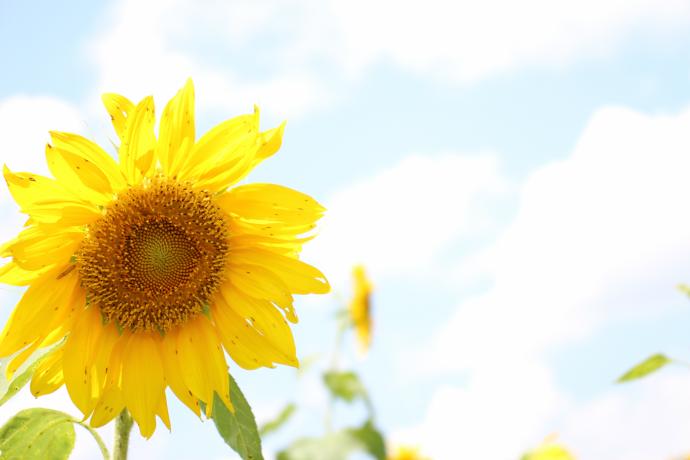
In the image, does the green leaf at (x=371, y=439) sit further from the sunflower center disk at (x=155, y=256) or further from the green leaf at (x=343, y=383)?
the sunflower center disk at (x=155, y=256)

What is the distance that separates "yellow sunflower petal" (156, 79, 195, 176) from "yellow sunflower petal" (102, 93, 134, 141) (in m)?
0.11

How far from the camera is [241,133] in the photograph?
2699 millimetres

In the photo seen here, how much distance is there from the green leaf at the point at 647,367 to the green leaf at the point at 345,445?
68.4 inches

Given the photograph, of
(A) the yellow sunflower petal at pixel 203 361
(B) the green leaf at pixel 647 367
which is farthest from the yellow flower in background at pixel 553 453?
(A) the yellow sunflower petal at pixel 203 361

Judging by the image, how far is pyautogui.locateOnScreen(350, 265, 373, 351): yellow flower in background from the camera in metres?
7.90

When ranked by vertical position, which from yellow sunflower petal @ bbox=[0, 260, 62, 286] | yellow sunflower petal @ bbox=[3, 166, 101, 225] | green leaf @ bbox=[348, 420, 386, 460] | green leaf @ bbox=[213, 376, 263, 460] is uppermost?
yellow sunflower petal @ bbox=[3, 166, 101, 225]

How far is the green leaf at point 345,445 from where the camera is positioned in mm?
2139

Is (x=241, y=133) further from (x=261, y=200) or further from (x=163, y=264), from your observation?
(x=163, y=264)

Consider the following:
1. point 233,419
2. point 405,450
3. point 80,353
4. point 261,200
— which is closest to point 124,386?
point 80,353

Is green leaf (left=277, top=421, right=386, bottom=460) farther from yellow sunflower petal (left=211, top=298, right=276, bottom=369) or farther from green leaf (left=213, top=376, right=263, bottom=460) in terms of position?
yellow sunflower petal (left=211, top=298, right=276, bottom=369)

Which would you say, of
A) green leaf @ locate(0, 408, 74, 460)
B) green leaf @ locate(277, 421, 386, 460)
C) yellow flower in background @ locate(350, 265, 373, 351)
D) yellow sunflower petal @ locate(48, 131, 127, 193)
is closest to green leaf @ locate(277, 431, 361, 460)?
green leaf @ locate(277, 421, 386, 460)

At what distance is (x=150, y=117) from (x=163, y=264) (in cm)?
56

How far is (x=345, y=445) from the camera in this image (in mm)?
2182

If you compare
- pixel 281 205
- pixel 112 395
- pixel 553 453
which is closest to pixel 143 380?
pixel 112 395
